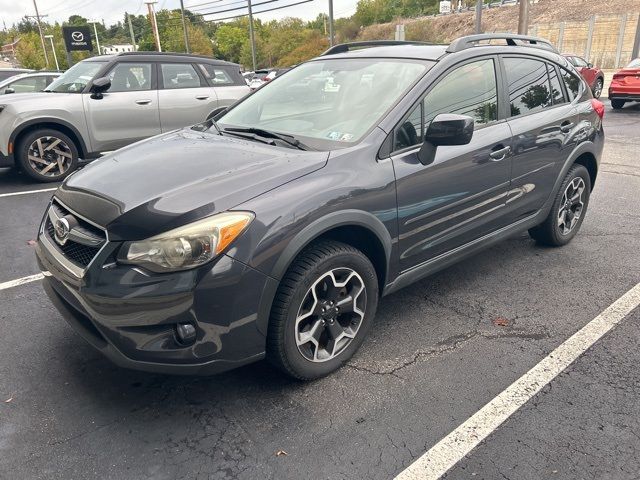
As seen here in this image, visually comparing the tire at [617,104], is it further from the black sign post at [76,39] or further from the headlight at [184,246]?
the black sign post at [76,39]

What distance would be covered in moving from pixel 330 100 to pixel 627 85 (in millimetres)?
13757

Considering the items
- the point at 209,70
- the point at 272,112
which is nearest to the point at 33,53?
the point at 209,70

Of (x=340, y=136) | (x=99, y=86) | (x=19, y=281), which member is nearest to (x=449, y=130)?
(x=340, y=136)

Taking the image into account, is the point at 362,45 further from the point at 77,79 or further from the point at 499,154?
the point at 77,79

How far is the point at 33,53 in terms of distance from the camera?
6309cm

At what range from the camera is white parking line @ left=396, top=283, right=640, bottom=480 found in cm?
221

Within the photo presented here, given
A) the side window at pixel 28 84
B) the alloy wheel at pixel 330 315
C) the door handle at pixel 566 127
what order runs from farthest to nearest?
the side window at pixel 28 84
the door handle at pixel 566 127
the alloy wheel at pixel 330 315

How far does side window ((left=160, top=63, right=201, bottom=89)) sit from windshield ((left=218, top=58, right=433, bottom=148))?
452 cm

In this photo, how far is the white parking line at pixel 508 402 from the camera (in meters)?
2.21

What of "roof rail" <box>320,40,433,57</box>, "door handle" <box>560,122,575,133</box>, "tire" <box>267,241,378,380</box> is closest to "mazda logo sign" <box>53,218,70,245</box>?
"tire" <box>267,241,378,380</box>

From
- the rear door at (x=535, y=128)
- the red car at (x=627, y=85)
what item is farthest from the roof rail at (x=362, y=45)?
the red car at (x=627, y=85)

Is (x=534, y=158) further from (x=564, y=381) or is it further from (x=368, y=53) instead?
(x=564, y=381)

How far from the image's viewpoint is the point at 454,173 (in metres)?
3.21

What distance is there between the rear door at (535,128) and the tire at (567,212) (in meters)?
0.24
